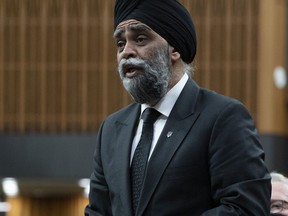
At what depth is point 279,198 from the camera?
467 centimetres

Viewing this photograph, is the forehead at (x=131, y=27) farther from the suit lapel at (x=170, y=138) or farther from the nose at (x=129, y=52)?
the suit lapel at (x=170, y=138)

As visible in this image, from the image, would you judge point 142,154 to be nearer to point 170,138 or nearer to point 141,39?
point 170,138

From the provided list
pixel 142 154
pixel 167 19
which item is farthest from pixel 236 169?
pixel 167 19

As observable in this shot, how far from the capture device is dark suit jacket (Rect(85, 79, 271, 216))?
3453 millimetres

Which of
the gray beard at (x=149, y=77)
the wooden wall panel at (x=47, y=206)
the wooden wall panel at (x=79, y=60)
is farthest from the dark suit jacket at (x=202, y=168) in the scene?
the wooden wall panel at (x=47, y=206)

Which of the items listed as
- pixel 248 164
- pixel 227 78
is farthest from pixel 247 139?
pixel 227 78

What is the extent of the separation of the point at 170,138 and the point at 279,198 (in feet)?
4.10

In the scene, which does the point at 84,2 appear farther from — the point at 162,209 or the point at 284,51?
the point at 162,209

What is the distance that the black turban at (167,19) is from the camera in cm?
358

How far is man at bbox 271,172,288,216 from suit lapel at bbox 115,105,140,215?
1.05m

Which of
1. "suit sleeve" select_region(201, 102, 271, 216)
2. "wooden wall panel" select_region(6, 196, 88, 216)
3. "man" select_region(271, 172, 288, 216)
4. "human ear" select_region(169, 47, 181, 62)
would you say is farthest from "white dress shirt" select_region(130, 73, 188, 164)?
"wooden wall panel" select_region(6, 196, 88, 216)

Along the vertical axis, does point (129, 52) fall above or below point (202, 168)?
above

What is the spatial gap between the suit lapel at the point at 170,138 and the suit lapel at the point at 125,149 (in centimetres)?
8

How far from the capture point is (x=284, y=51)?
1559cm
